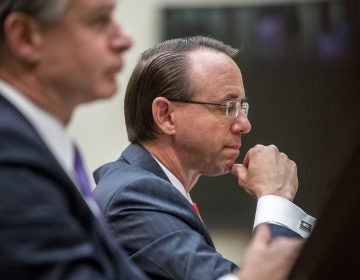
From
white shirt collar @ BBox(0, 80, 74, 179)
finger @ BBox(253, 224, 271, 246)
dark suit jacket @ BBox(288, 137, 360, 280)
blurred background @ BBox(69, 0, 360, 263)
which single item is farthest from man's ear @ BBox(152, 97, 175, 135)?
blurred background @ BBox(69, 0, 360, 263)

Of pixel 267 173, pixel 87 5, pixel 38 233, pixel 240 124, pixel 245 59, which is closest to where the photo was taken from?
pixel 38 233

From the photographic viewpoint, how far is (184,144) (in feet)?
7.09

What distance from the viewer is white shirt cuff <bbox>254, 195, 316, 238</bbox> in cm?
185

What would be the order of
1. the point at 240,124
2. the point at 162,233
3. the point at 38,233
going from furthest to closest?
the point at 240,124
the point at 162,233
the point at 38,233

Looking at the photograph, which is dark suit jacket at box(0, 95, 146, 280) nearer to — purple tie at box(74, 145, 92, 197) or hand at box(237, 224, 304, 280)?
purple tie at box(74, 145, 92, 197)

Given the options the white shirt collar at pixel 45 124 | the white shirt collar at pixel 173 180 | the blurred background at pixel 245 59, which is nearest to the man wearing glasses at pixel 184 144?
the white shirt collar at pixel 173 180

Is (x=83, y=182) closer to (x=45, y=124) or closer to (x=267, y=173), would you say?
(x=45, y=124)

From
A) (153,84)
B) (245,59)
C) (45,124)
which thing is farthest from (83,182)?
(245,59)

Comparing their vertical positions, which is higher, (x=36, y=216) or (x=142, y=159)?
(x=36, y=216)

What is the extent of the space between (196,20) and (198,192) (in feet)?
2.84

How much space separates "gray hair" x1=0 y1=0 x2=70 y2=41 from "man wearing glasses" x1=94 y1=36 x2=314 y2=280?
75 cm

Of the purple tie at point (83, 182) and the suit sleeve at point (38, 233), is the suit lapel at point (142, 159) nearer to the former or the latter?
the purple tie at point (83, 182)

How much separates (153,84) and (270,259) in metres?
0.95

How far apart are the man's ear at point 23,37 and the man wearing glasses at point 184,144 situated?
736 millimetres
